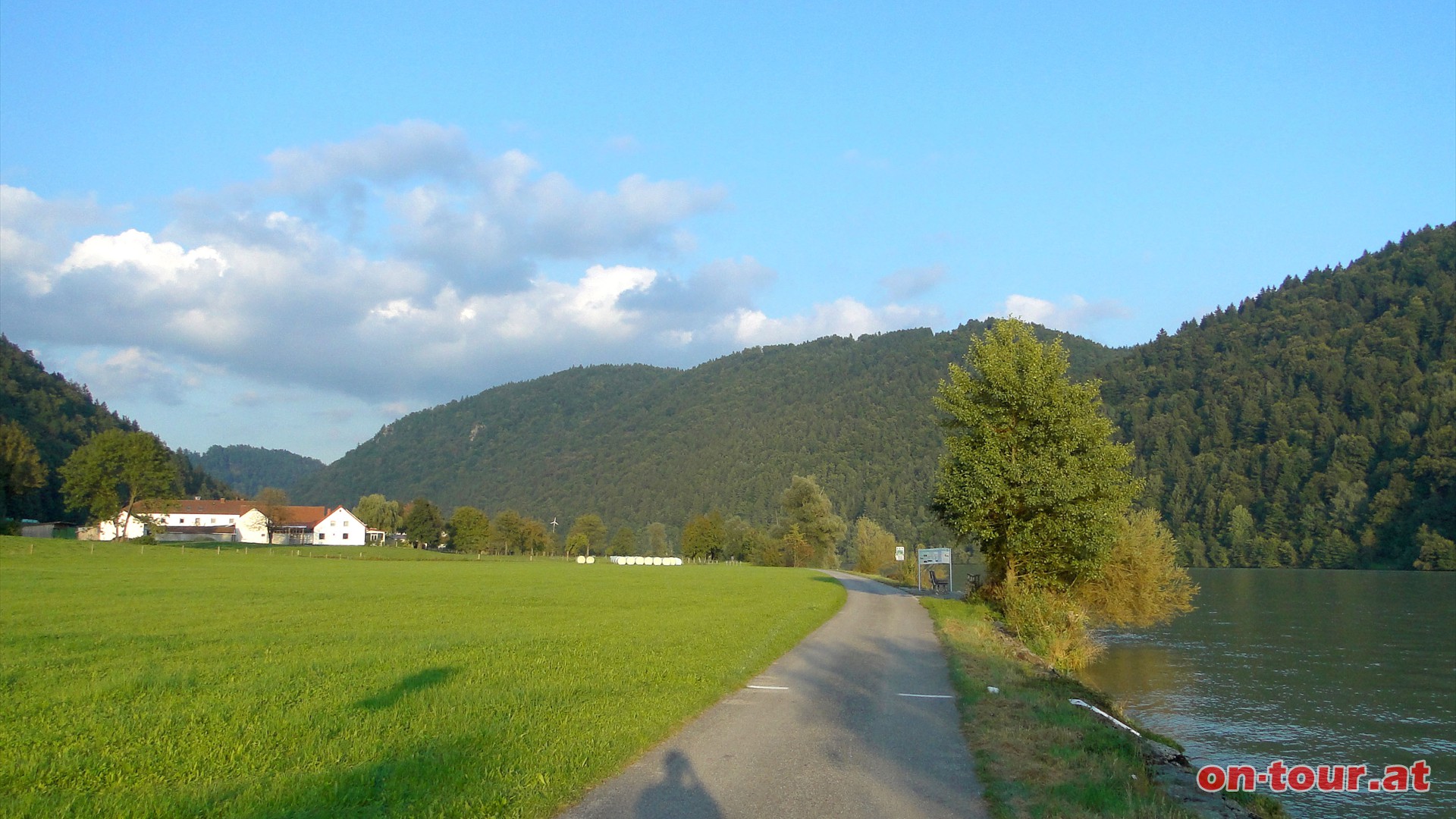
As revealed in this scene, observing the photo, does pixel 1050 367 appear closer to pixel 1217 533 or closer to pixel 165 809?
pixel 165 809

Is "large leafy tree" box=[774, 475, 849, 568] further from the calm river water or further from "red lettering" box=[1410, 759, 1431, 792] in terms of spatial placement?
"red lettering" box=[1410, 759, 1431, 792]

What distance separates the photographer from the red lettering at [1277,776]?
43.1ft

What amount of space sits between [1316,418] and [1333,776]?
128528 mm

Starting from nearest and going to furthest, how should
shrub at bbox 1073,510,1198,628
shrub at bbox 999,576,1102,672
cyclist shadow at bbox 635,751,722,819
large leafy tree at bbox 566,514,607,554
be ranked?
cyclist shadow at bbox 635,751,722,819 < shrub at bbox 999,576,1102,672 < shrub at bbox 1073,510,1198,628 < large leafy tree at bbox 566,514,607,554

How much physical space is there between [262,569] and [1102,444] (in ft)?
165

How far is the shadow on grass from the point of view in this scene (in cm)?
1115

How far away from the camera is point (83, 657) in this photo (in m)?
15.0

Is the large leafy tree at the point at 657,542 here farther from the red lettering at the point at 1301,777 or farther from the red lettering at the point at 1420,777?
the red lettering at the point at 1301,777

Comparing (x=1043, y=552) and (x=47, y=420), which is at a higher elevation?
(x=47, y=420)

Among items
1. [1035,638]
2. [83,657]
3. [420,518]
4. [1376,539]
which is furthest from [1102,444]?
[420,518]

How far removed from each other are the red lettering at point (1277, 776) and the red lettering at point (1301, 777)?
0.39 ft

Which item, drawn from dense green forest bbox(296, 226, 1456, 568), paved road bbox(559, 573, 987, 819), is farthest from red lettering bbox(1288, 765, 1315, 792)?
dense green forest bbox(296, 226, 1456, 568)

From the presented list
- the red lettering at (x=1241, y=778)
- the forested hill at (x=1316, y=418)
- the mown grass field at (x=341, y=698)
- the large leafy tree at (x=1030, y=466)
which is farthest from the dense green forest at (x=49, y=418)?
the forested hill at (x=1316, y=418)

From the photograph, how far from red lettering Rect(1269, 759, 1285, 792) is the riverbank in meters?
1.51
